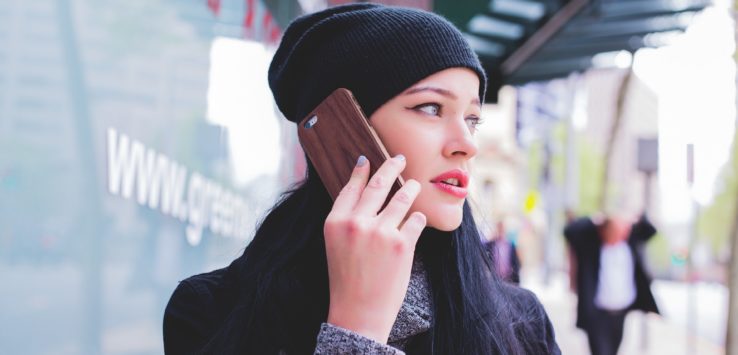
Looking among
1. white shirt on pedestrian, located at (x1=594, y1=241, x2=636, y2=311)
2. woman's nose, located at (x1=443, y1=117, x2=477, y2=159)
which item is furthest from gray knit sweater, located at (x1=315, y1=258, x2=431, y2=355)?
white shirt on pedestrian, located at (x1=594, y1=241, x2=636, y2=311)

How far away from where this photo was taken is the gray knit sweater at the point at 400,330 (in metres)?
1.36

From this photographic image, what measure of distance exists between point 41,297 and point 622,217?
220 inches

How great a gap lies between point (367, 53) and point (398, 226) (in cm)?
44

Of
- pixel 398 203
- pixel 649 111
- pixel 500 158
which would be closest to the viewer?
pixel 398 203

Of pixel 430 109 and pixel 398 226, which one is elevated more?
pixel 430 109

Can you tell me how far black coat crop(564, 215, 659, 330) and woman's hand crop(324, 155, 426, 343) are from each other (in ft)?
18.5

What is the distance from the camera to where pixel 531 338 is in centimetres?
191

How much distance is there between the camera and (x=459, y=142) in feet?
5.41

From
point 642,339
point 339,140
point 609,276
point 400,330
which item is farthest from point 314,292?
point 642,339

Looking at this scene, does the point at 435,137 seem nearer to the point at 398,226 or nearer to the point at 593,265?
the point at 398,226

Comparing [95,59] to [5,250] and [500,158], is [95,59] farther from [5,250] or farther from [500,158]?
[500,158]

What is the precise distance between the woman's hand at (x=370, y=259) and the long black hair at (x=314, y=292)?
32 cm

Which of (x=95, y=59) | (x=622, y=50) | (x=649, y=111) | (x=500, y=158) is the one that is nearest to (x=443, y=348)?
(x=95, y=59)

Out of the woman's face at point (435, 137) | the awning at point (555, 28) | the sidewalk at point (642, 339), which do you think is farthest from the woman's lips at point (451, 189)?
the sidewalk at point (642, 339)
